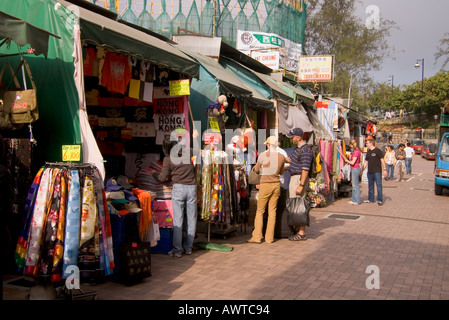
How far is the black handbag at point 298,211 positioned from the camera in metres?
8.14

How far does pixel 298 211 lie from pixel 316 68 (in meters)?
13.1

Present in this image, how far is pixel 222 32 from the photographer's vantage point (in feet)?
112

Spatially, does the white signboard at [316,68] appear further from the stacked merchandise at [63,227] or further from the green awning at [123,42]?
the stacked merchandise at [63,227]

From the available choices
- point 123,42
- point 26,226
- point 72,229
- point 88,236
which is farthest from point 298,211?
point 26,226

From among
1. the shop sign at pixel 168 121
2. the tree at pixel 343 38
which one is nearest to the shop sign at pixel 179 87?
the shop sign at pixel 168 121

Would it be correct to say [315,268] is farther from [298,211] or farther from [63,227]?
[63,227]

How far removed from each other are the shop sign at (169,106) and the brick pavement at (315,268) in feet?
8.18

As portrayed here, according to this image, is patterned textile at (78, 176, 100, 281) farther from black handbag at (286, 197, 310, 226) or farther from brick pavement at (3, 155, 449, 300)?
black handbag at (286, 197, 310, 226)

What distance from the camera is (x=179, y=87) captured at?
24.6 ft

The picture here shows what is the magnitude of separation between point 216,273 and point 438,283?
302 centimetres

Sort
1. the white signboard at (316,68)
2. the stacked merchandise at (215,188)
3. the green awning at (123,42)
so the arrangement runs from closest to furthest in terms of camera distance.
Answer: the green awning at (123,42) < the stacked merchandise at (215,188) < the white signboard at (316,68)

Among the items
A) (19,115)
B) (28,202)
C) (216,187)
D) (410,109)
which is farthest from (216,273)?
(410,109)

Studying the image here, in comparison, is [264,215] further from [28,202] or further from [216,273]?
[28,202]

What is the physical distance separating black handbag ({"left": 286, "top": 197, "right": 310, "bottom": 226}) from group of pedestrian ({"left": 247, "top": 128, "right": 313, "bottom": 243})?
0.42 feet
